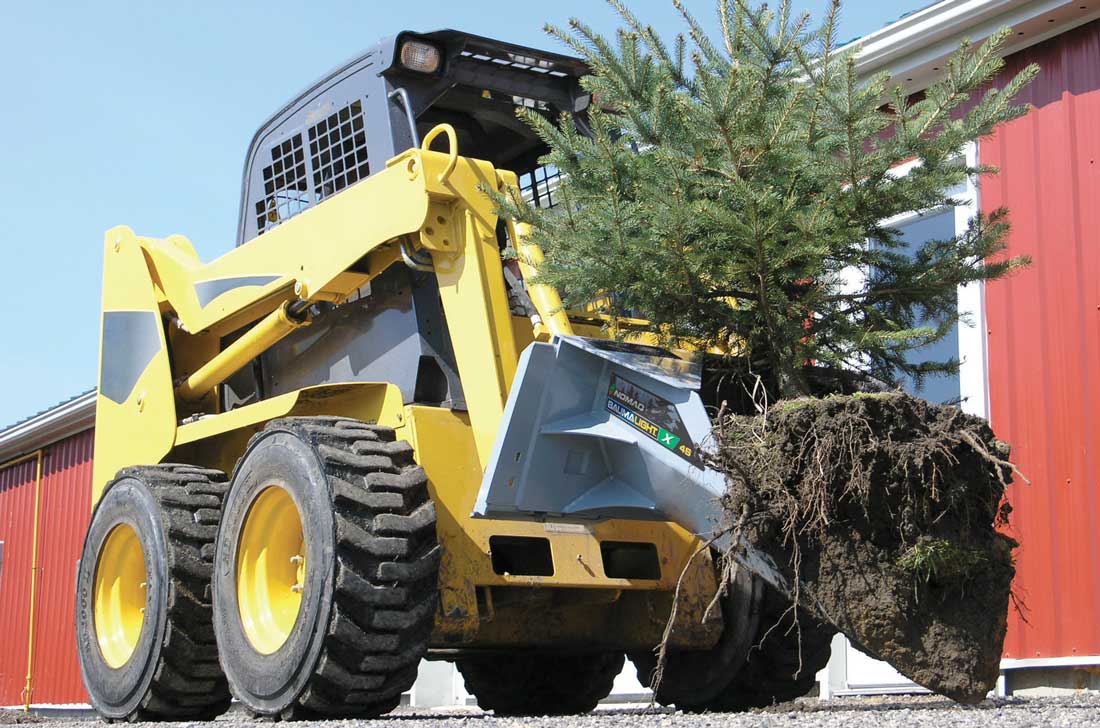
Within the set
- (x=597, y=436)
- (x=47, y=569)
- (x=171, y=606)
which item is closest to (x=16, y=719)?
(x=47, y=569)

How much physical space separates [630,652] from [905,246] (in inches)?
108

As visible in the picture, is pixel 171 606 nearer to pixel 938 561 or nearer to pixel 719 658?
pixel 719 658

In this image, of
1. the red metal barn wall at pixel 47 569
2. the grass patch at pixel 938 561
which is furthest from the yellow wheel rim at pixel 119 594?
the red metal barn wall at pixel 47 569

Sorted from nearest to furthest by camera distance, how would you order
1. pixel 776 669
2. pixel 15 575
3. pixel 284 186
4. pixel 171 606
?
pixel 171 606 → pixel 776 669 → pixel 284 186 → pixel 15 575

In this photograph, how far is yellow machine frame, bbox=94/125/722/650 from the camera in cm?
657

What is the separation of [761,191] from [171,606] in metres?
3.70

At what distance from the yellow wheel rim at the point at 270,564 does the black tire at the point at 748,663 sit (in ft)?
6.83

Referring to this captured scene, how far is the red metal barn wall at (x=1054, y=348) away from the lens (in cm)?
841

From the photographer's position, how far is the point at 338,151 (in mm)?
7977

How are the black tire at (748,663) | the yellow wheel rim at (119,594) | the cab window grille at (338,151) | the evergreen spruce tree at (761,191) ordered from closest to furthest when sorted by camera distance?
the evergreen spruce tree at (761,191), the black tire at (748,663), the cab window grille at (338,151), the yellow wheel rim at (119,594)

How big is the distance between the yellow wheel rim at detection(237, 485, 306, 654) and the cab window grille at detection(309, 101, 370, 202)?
6.44ft

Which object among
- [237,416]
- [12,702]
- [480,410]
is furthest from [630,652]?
[12,702]

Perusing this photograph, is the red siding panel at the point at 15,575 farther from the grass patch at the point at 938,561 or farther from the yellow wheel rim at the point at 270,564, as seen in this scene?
the grass patch at the point at 938,561

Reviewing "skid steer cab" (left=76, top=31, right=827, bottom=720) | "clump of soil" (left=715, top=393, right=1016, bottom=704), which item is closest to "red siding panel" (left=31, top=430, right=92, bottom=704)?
"skid steer cab" (left=76, top=31, right=827, bottom=720)
